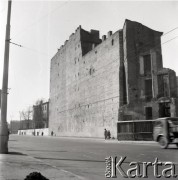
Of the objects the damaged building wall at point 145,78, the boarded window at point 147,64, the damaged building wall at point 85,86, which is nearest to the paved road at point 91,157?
the damaged building wall at point 145,78

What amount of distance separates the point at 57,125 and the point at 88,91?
2181cm

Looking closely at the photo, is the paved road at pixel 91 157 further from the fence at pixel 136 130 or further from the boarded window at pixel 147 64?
the boarded window at pixel 147 64

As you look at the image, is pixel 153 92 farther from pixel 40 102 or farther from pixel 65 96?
pixel 40 102

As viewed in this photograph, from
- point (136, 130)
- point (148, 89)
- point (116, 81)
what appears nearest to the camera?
point (136, 130)

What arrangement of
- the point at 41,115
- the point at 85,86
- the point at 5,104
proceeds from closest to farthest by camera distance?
the point at 5,104 → the point at 85,86 → the point at 41,115

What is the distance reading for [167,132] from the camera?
19.1m

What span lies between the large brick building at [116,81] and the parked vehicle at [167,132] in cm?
1654

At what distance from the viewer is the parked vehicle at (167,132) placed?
18.7 m

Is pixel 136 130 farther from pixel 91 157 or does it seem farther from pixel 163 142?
pixel 91 157

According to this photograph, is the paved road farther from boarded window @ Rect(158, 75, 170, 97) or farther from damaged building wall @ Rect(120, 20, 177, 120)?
boarded window @ Rect(158, 75, 170, 97)

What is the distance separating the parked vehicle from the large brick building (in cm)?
1654

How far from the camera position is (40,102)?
11044cm

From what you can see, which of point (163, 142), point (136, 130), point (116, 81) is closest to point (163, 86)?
point (116, 81)

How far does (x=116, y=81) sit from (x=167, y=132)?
25498mm
